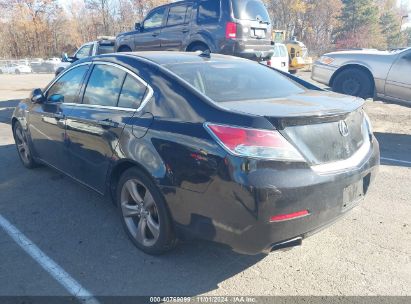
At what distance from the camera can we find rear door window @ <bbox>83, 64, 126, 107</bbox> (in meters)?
3.21

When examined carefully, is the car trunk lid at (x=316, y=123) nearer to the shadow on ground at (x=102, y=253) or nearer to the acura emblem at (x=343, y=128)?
the acura emblem at (x=343, y=128)

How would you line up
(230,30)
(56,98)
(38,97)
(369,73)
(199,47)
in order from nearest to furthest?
(56,98), (38,97), (369,73), (230,30), (199,47)

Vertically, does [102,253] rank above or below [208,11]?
below

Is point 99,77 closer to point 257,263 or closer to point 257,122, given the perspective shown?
point 257,122

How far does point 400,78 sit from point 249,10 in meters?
3.81

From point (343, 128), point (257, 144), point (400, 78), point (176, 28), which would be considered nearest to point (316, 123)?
point (343, 128)

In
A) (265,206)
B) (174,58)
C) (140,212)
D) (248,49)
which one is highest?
(174,58)

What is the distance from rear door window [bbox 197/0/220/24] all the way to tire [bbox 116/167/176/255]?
6.48m

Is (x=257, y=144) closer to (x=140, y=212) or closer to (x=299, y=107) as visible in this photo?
(x=299, y=107)

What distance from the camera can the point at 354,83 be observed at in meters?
8.06

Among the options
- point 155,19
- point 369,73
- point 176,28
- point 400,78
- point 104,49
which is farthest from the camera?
point 104,49

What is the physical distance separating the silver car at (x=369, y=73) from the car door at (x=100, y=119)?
6.26m

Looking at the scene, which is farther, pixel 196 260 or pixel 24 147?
pixel 24 147

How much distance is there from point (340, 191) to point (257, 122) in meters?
0.77
